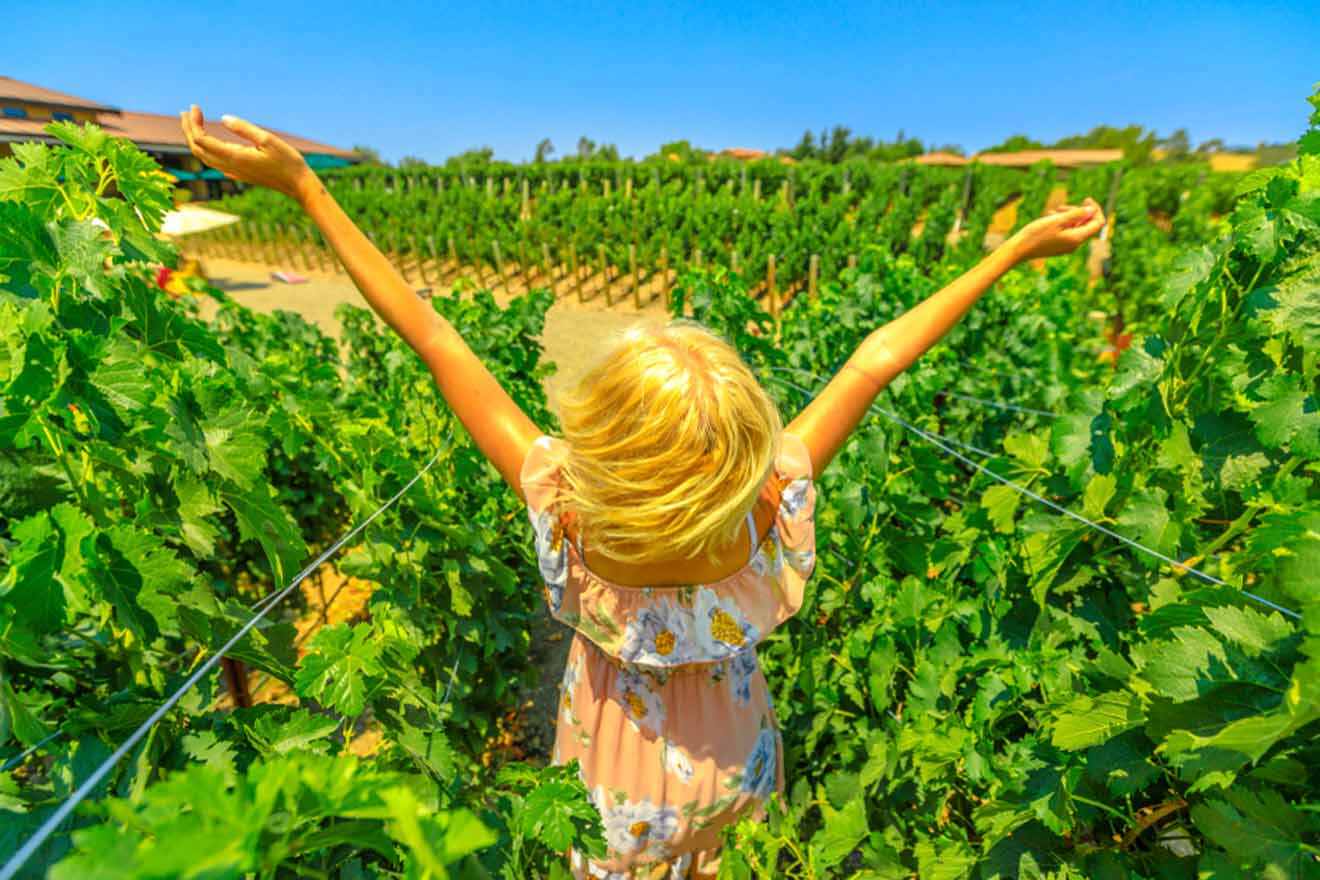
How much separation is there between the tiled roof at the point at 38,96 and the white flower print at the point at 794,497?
1.69 m

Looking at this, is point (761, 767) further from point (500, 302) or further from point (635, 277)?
point (500, 302)

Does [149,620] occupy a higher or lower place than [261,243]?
lower

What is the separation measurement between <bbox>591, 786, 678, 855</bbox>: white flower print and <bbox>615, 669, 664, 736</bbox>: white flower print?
0.20 metres

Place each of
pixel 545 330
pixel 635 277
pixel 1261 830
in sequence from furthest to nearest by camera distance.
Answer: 1. pixel 635 277
2. pixel 545 330
3. pixel 1261 830

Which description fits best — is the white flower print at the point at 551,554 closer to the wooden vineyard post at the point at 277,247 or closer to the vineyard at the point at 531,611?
the vineyard at the point at 531,611

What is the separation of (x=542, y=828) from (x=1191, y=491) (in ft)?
5.05

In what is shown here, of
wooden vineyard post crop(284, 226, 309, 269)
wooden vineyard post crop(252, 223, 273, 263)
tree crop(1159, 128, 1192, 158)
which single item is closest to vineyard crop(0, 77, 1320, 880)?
wooden vineyard post crop(284, 226, 309, 269)

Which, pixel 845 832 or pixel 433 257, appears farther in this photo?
pixel 433 257

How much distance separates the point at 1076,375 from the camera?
4.32 metres

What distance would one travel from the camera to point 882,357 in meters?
1.49

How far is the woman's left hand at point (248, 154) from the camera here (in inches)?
49.4

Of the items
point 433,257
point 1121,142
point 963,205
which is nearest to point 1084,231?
point 433,257

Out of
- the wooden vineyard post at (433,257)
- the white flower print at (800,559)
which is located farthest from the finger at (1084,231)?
the wooden vineyard post at (433,257)

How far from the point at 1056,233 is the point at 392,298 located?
1.64 m
